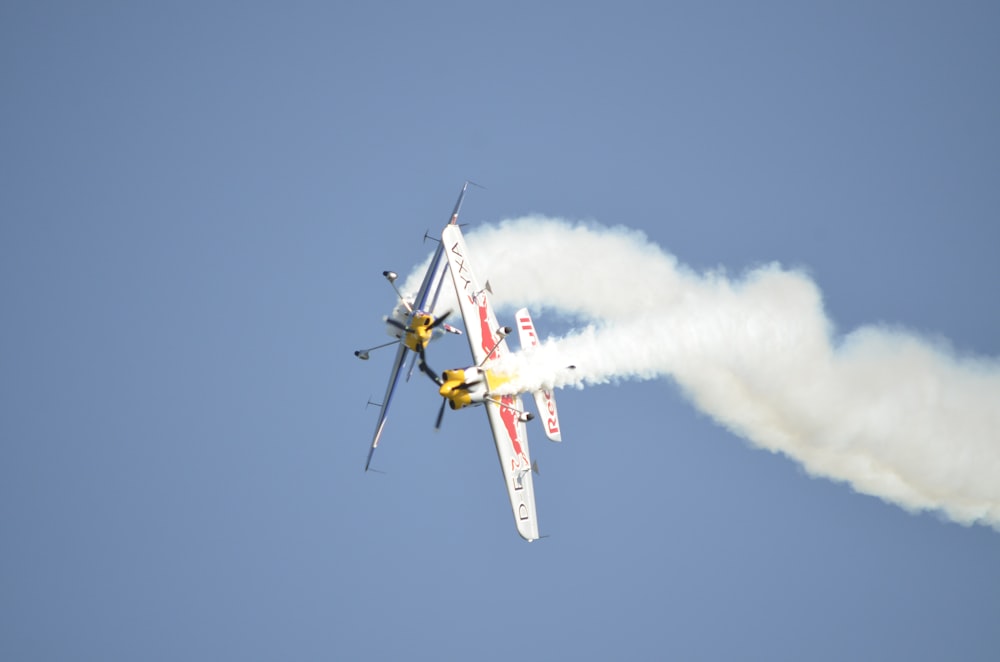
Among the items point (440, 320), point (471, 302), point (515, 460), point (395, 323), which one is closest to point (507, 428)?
point (515, 460)

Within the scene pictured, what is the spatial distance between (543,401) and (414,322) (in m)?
5.08

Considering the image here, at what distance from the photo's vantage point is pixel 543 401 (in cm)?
5609

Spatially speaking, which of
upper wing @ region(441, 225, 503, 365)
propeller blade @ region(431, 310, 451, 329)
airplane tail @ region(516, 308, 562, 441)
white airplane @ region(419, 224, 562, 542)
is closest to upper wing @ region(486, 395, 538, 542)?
white airplane @ region(419, 224, 562, 542)

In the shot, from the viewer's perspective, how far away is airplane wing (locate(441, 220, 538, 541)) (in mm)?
55188

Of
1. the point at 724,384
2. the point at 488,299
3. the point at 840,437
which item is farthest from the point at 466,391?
the point at 840,437

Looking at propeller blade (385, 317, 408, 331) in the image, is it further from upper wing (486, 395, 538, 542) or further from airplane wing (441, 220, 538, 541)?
upper wing (486, 395, 538, 542)

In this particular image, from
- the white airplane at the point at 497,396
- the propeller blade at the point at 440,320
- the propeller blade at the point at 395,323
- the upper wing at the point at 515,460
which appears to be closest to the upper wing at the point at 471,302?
the white airplane at the point at 497,396

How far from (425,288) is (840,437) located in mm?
13802

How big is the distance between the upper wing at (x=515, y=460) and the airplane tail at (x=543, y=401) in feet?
2.38

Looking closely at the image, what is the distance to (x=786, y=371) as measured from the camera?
5678 centimetres

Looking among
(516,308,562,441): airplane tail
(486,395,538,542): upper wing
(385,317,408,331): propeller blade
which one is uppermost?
(385,317,408,331): propeller blade

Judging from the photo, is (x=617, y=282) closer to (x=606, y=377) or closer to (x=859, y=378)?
(x=606, y=377)

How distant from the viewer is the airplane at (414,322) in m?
58.1

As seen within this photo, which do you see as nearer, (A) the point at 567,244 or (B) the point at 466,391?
(B) the point at 466,391
